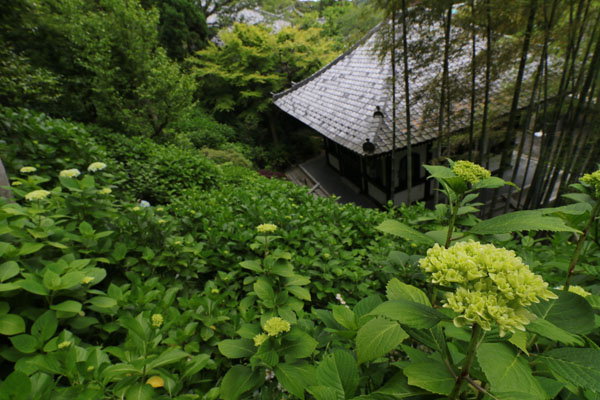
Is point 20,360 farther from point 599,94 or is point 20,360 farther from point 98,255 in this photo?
point 599,94

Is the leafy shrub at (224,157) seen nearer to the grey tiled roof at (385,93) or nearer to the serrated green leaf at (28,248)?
the grey tiled roof at (385,93)

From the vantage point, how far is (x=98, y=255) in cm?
182

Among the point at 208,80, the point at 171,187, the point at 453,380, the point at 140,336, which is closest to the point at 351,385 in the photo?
the point at 453,380

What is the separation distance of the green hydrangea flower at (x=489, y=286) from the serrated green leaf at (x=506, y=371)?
0.06m

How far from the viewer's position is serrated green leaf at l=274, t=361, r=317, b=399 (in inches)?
35.1

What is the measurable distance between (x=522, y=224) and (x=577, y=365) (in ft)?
1.10

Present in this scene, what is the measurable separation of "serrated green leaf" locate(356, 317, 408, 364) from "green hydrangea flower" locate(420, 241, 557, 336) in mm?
144

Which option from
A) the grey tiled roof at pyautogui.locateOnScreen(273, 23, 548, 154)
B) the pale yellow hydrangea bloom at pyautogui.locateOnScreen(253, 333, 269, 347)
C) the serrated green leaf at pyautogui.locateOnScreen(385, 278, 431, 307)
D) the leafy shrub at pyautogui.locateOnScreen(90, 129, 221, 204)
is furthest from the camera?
the grey tiled roof at pyautogui.locateOnScreen(273, 23, 548, 154)

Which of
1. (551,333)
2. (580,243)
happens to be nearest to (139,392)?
(551,333)

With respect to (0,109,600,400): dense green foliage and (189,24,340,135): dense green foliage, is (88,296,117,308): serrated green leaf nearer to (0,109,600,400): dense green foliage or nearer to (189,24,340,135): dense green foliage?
(0,109,600,400): dense green foliage

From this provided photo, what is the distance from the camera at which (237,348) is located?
41.0 inches

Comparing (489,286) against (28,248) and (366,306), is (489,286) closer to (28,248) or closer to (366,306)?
(366,306)

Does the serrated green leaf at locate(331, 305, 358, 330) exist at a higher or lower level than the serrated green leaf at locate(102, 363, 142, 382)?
higher

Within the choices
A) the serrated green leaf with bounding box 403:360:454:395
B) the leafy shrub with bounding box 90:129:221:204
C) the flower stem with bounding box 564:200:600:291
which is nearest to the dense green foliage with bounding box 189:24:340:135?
the leafy shrub with bounding box 90:129:221:204
